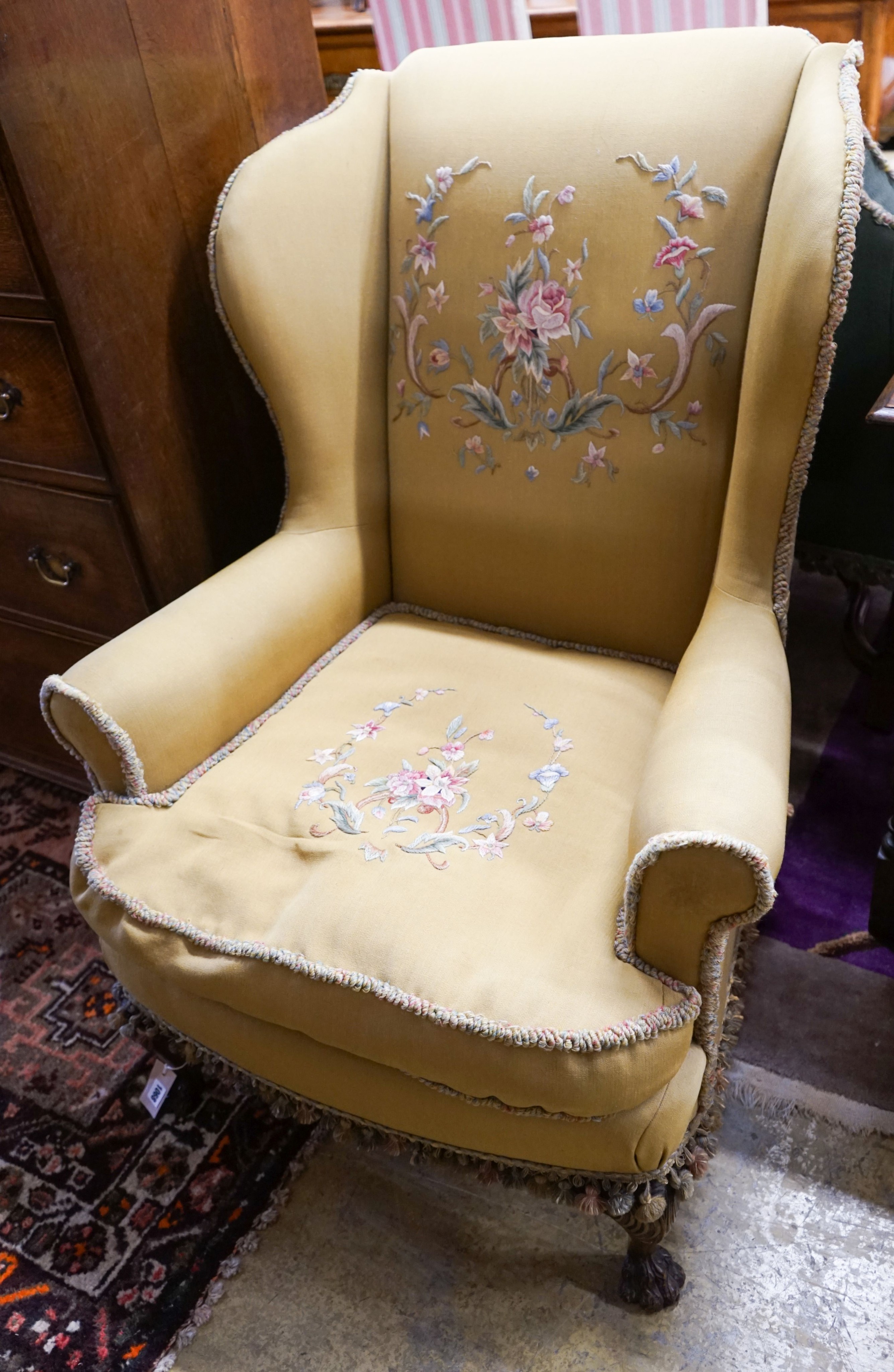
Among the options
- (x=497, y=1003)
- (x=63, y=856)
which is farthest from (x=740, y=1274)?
(x=63, y=856)

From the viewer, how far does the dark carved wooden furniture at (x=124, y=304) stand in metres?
1.06

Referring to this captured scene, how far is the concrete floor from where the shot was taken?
0.99 meters

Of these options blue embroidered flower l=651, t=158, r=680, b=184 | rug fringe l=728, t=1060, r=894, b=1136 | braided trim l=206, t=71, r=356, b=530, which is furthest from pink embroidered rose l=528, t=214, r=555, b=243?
rug fringe l=728, t=1060, r=894, b=1136

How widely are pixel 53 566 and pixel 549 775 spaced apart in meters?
0.79

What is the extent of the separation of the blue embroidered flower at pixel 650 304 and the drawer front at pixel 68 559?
681 mm

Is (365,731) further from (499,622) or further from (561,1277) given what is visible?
(561,1277)

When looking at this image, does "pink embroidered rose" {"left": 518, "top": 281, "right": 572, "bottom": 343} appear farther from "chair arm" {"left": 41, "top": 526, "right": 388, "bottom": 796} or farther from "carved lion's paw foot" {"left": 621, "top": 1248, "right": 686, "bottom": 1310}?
"carved lion's paw foot" {"left": 621, "top": 1248, "right": 686, "bottom": 1310}

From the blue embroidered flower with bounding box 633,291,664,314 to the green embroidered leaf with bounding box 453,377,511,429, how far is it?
20cm

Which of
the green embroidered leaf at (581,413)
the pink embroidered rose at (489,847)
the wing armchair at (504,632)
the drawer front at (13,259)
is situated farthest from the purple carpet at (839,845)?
the drawer front at (13,259)

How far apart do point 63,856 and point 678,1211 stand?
1075mm

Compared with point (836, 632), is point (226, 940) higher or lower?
higher

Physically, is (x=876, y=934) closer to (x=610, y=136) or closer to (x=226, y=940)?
(x=226, y=940)

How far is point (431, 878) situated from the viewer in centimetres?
94

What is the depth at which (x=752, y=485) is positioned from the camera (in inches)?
40.0
